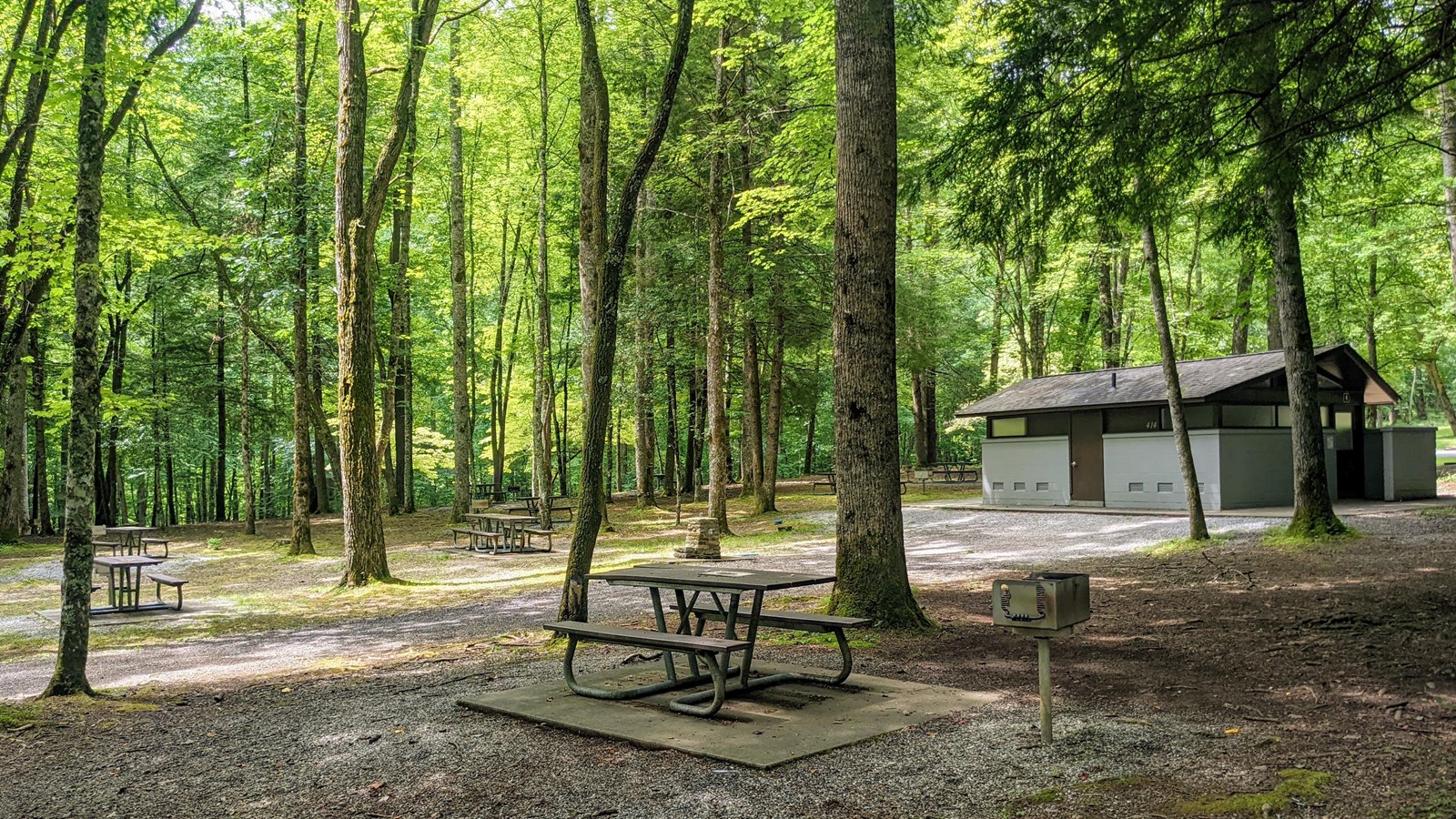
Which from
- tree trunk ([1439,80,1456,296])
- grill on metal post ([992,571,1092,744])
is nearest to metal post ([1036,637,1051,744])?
grill on metal post ([992,571,1092,744])

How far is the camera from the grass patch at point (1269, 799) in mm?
3605

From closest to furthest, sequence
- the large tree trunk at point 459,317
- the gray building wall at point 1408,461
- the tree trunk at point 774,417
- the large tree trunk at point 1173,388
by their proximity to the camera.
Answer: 1. the large tree trunk at point 1173,388
2. the gray building wall at point 1408,461
3. the large tree trunk at point 459,317
4. the tree trunk at point 774,417

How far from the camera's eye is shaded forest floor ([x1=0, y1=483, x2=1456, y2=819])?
394 centimetres

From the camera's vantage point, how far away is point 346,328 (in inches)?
475

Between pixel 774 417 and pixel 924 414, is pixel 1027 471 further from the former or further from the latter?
pixel 924 414

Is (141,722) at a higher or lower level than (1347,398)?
lower

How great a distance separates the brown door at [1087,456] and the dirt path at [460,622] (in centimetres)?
472

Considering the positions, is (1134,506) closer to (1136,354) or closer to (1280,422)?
(1280,422)

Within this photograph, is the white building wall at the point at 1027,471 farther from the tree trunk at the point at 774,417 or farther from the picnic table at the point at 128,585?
the picnic table at the point at 128,585

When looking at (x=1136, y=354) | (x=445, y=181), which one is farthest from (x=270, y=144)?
(x=1136, y=354)

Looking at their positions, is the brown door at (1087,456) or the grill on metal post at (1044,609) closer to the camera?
the grill on metal post at (1044,609)

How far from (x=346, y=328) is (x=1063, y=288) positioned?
24.0m

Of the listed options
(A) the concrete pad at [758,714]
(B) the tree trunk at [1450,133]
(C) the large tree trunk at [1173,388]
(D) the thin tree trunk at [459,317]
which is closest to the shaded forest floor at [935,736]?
(A) the concrete pad at [758,714]

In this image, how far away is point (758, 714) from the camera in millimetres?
5340
